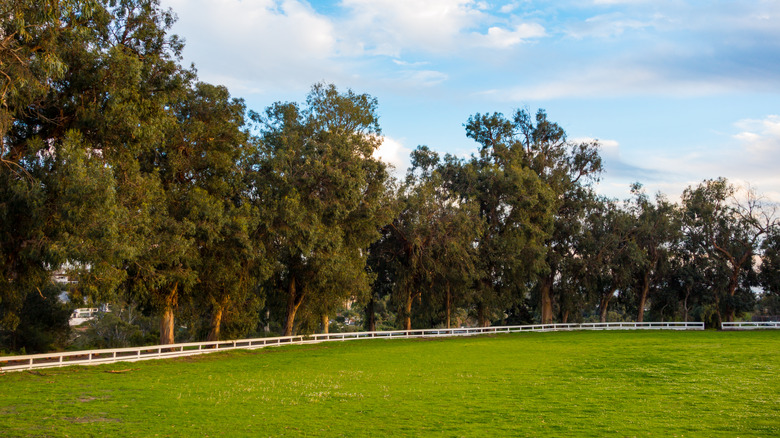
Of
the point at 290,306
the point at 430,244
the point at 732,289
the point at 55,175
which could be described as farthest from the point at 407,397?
the point at 732,289

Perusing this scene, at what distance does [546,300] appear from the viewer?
58750mm

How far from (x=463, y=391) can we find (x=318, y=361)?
1217cm

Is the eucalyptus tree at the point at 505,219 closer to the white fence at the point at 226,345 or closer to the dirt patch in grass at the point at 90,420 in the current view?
the white fence at the point at 226,345

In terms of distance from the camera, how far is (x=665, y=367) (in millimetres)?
23688

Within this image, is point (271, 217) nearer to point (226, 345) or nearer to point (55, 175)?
point (226, 345)

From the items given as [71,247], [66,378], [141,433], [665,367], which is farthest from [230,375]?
[665,367]

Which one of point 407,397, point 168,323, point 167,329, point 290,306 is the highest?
point 290,306

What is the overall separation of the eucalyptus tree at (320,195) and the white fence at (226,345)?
395 centimetres

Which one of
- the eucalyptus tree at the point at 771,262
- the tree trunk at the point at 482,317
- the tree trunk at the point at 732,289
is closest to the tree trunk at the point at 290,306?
the tree trunk at the point at 482,317

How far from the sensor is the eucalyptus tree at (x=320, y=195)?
34.4 meters

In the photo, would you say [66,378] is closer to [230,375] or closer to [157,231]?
[230,375]

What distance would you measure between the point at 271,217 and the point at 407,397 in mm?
18916

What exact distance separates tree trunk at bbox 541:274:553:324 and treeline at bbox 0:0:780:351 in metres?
0.21

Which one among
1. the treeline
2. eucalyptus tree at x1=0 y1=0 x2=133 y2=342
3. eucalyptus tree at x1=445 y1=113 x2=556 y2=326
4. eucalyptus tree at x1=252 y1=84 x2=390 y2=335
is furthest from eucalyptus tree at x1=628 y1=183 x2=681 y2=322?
eucalyptus tree at x1=0 y1=0 x2=133 y2=342
